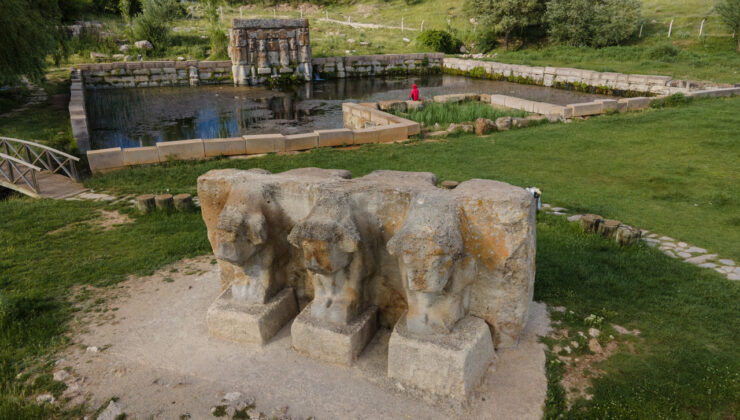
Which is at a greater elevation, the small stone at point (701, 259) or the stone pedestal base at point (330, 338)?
the stone pedestal base at point (330, 338)

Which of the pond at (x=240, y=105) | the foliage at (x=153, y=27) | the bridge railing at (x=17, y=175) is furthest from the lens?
the foliage at (x=153, y=27)

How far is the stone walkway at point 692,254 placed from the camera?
6145mm

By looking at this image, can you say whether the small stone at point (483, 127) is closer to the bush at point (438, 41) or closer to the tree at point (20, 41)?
the tree at point (20, 41)

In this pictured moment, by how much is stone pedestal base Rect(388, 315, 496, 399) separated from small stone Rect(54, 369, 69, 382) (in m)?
2.86

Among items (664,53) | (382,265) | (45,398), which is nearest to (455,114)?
(382,265)

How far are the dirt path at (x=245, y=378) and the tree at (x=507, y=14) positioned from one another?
30.9 metres

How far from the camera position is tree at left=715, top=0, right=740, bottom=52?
81.0 feet

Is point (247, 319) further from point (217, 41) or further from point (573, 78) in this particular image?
point (217, 41)

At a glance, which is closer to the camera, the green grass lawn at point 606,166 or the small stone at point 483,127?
the green grass lawn at point 606,166

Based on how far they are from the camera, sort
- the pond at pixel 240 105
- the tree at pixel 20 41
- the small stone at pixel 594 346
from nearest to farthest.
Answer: the small stone at pixel 594 346
the tree at pixel 20 41
the pond at pixel 240 105

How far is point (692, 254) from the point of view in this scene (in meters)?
6.61

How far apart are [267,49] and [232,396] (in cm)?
2421

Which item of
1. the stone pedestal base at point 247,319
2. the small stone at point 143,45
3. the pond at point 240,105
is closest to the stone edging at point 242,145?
the pond at point 240,105

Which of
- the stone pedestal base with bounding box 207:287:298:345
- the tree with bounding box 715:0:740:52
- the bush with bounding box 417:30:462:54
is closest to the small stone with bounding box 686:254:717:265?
the stone pedestal base with bounding box 207:287:298:345
